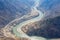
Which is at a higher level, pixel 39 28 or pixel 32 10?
pixel 32 10

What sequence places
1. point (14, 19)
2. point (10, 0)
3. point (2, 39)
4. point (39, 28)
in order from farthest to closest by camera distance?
1. point (10, 0)
2. point (14, 19)
3. point (39, 28)
4. point (2, 39)

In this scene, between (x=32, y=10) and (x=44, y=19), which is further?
(x=32, y=10)

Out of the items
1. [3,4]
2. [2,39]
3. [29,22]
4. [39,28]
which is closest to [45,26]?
[39,28]

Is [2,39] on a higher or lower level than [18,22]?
lower

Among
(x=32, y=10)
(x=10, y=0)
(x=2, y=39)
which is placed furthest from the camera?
(x=10, y=0)

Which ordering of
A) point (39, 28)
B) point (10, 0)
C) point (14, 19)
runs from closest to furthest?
1. point (39, 28)
2. point (14, 19)
3. point (10, 0)

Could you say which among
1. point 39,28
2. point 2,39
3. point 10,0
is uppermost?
point 10,0

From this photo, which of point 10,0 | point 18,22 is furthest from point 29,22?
point 10,0

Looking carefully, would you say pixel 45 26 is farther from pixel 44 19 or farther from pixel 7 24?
pixel 7 24

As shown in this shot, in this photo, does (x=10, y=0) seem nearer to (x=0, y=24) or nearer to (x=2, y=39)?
(x=0, y=24)
